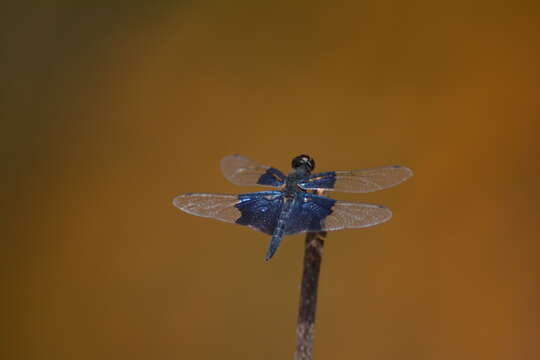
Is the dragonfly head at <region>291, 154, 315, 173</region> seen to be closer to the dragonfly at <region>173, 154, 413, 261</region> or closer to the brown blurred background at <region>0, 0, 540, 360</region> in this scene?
the dragonfly at <region>173, 154, 413, 261</region>

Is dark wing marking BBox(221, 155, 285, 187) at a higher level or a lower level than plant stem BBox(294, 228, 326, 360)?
higher

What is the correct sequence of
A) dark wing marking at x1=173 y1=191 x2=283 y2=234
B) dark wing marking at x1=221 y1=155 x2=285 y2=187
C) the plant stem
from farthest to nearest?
dark wing marking at x1=221 y1=155 x2=285 y2=187 < dark wing marking at x1=173 y1=191 x2=283 y2=234 < the plant stem

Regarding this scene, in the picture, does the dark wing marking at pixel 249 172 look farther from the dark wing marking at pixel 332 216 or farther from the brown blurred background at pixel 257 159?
the brown blurred background at pixel 257 159

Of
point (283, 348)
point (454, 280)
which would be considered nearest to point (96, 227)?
point (283, 348)

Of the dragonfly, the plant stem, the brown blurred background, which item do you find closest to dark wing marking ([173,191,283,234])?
the dragonfly

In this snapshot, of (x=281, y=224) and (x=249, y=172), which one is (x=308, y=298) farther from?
(x=249, y=172)

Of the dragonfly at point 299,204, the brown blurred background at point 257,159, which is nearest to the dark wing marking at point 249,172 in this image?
the dragonfly at point 299,204

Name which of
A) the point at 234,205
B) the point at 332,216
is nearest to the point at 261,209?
the point at 234,205
